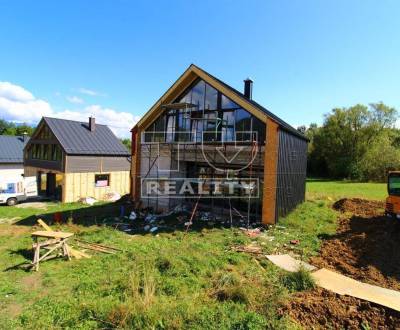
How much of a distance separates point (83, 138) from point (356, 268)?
25.6m

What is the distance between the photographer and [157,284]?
799 centimetres

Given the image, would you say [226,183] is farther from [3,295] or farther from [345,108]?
[345,108]

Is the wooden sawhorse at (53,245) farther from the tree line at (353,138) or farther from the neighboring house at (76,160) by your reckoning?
the tree line at (353,138)

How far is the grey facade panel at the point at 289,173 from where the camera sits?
595 inches

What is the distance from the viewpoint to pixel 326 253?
434 inches

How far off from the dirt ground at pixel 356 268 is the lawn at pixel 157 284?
22.7 inches

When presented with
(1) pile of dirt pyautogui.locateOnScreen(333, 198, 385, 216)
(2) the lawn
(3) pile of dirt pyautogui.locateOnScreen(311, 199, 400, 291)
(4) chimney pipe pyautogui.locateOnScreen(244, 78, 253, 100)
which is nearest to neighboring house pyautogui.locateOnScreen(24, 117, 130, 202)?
(2) the lawn

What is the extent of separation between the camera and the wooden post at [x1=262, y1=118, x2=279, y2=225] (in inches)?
571

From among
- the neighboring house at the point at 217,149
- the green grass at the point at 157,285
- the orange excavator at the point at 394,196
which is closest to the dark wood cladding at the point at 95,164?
the neighboring house at the point at 217,149

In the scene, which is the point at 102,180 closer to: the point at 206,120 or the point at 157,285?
the point at 206,120

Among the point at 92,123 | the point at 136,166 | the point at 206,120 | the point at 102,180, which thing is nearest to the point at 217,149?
the point at 206,120

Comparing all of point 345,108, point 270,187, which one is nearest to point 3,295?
point 270,187

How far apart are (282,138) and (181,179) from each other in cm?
705

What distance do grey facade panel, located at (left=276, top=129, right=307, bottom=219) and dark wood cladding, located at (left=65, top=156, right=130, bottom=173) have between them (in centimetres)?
1784
